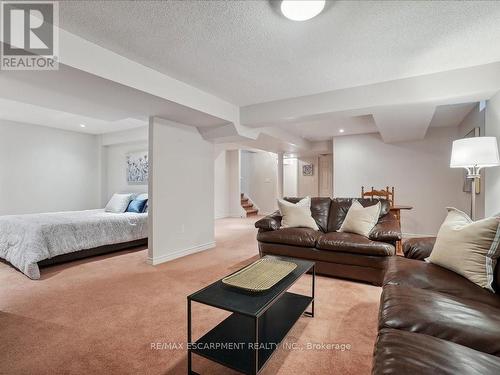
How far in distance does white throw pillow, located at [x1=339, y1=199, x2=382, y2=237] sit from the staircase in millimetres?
5950

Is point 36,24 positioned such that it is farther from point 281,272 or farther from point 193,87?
point 281,272

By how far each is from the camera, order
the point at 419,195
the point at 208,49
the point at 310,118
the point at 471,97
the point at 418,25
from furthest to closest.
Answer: the point at 419,195, the point at 310,118, the point at 471,97, the point at 208,49, the point at 418,25

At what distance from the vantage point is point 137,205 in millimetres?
4820

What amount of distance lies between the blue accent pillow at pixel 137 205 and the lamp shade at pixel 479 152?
15.6 ft

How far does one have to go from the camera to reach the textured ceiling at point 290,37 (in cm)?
171

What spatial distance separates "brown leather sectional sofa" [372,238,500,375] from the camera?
0.88m

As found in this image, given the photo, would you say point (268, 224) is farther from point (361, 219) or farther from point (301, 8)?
point (301, 8)

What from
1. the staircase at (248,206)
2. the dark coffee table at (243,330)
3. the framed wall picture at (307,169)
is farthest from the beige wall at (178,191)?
the framed wall picture at (307,169)

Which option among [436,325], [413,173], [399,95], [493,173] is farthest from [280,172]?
[436,325]

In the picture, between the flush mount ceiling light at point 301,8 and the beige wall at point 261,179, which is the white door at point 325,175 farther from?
the flush mount ceiling light at point 301,8

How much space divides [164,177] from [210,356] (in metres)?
2.78

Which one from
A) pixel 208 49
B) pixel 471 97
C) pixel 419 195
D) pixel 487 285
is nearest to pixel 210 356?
pixel 487 285

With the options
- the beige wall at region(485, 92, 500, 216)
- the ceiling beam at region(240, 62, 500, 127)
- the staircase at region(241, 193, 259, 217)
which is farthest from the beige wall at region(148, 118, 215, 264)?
the staircase at region(241, 193, 259, 217)

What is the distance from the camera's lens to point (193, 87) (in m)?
3.10
